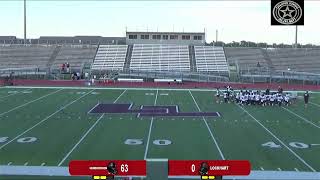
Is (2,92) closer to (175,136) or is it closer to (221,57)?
(175,136)

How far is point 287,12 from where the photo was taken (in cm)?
926

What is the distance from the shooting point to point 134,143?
14641 mm

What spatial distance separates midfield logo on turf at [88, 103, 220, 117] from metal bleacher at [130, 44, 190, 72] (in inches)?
Answer: 781

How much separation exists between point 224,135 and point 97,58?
3315cm

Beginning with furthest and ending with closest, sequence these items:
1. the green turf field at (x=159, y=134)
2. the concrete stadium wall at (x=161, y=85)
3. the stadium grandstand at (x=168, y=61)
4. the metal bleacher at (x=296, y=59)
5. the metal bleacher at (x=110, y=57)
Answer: the metal bleacher at (x=110, y=57) < the metal bleacher at (x=296, y=59) < the stadium grandstand at (x=168, y=61) < the concrete stadium wall at (x=161, y=85) < the green turf field at (x=159, y=134)

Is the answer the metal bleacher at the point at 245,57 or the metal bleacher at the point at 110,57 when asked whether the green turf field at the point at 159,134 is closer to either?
the metal bleacher at the point at 110,57

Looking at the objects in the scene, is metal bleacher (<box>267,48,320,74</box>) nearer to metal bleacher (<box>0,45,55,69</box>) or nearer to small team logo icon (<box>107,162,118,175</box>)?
→ metal bleacher (<box>0,45,55,69</box>)

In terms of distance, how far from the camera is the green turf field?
13.0 metres

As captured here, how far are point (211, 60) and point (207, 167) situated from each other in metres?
43.2

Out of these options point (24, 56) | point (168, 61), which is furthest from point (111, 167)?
point (24, 56)

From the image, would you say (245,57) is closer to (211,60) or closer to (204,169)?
(211,60)

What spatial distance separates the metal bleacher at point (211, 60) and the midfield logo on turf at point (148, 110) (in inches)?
771

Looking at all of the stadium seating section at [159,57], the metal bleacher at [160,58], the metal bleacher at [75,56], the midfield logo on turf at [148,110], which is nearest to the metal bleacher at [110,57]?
the stadium seating section at [159,57]

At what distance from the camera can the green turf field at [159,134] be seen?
12969 millimetres
